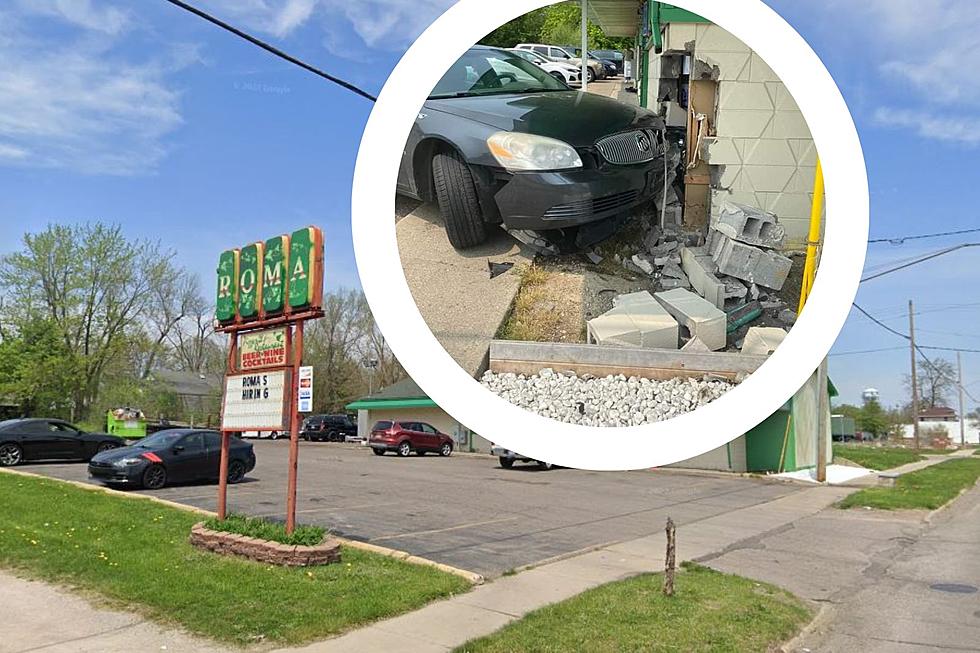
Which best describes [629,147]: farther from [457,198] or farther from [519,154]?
[457,198]

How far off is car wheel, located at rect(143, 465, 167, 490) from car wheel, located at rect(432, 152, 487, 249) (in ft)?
50.4

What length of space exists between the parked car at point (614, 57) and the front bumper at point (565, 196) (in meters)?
0.41

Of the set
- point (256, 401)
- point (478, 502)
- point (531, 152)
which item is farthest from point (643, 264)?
point (478, 502)

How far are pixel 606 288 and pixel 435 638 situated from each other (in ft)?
16.5

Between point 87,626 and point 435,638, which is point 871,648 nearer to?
point 435,638

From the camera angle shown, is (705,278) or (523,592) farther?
(523,592)

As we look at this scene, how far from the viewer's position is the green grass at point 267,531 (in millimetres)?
8375

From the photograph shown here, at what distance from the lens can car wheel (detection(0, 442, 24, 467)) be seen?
20062 mm

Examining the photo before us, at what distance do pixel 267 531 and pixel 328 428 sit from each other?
3012 centimetres

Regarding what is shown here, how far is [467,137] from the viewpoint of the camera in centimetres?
185

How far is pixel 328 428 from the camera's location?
1508 inches

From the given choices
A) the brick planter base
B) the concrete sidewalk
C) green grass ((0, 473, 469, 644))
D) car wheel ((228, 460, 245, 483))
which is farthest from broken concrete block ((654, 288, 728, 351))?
car wheel ((228, 460, 245, 483))

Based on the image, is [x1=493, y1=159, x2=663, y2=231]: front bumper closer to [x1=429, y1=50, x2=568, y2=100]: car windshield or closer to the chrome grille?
the chrome grille

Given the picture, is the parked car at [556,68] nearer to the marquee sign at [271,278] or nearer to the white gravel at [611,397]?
the white gravel at [611,397]
